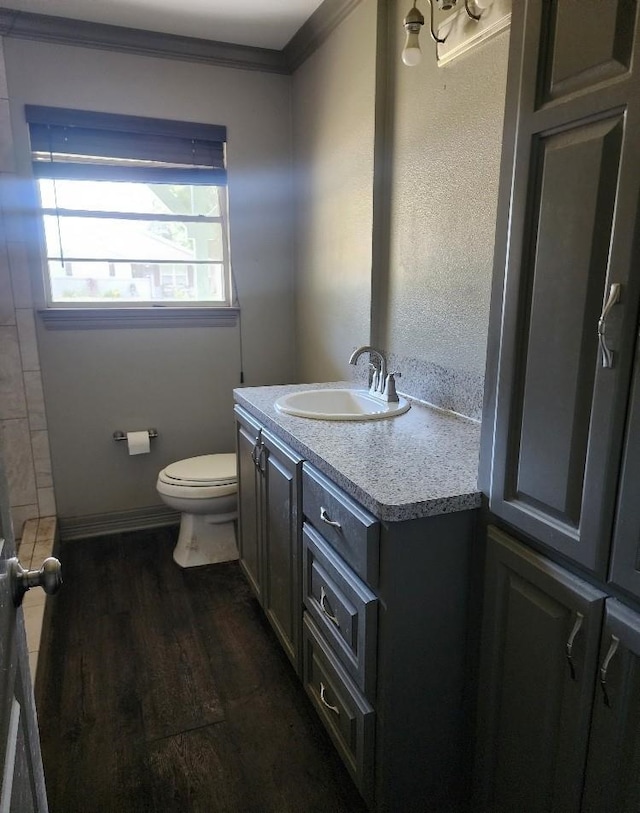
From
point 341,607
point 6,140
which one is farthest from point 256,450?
point 6,140

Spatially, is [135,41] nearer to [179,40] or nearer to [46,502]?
[179,40]

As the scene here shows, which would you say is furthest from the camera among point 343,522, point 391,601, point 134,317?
point 134,317

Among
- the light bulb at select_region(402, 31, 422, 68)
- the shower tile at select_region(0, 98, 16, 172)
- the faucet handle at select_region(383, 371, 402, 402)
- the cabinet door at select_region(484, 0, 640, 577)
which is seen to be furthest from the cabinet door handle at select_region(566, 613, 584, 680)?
the shower tile at select_region(0, 98, 16, 172)

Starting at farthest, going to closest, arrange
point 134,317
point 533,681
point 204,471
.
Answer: point 134,317
point 204,471
point 533,681

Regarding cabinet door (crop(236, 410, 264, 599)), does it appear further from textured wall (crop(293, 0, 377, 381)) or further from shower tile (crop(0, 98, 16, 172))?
shower tile (crop(0, 98, 16, 172))

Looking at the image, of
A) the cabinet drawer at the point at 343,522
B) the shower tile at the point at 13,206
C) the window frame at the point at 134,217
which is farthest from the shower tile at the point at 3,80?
the cabinet drawer at the point at 343,522

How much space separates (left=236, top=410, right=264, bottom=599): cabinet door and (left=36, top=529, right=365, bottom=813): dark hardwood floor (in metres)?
0.19

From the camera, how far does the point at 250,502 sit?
2.27 metres

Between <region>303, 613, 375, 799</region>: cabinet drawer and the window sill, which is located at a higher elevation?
the window sill

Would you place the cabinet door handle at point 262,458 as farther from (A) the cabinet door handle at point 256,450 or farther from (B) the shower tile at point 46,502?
(B) the shower tile at point 46,502

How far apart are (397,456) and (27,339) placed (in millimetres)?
2111

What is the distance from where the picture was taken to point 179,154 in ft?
9.36

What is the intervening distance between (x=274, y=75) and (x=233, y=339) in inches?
55.2

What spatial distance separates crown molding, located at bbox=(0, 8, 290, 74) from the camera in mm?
2486
